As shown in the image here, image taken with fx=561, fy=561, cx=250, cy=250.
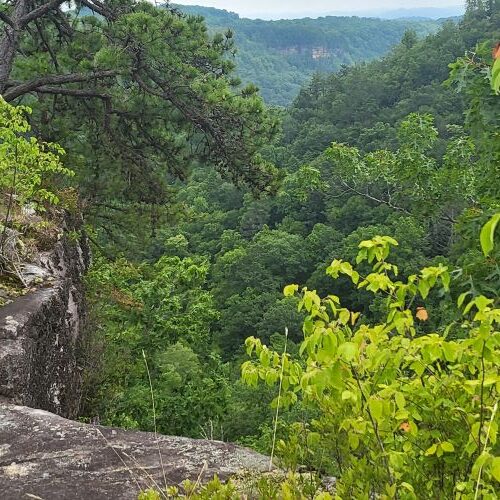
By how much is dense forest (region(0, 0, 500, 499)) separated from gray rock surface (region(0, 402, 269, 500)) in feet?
1.46

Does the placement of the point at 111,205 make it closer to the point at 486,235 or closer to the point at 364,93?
the point at 486,235

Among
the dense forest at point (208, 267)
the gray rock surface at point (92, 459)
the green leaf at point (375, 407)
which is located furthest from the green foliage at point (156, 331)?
the green leaf at point (375, 407)

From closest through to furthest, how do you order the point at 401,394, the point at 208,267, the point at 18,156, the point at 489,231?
the point at 489,231
the point at 401,394
the point at 18,156
the point at 208,267

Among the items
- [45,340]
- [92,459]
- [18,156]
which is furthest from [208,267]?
[92,459]

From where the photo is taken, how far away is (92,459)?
2811mm

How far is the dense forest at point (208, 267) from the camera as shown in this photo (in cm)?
158

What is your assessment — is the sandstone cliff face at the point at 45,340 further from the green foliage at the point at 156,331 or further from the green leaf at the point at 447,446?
the green leaf at the point at 447,446

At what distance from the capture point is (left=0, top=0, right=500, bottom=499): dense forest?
1.58 metres

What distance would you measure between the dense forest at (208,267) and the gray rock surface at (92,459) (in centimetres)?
45

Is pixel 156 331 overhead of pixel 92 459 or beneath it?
beneath

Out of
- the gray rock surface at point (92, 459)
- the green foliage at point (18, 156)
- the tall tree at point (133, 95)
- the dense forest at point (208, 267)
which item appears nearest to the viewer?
the dense forest at point (208, 267)

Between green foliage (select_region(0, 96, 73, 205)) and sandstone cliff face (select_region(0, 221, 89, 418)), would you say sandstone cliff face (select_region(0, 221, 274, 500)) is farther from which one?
green foliage (select_region(0, 96, 73, 205))

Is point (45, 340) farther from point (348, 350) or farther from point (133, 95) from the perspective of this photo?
point (133, 95)

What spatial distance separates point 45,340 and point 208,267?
6837 mm
